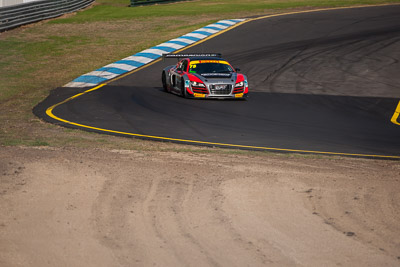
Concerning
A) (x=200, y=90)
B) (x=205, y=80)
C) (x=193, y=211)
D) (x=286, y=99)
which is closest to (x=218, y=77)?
(x=205, y=80)

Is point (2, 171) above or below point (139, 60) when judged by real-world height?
above

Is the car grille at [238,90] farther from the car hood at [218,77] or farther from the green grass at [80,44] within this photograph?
the green grass at [80,44]

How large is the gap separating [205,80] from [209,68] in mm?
1117

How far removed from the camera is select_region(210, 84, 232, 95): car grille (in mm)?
19922

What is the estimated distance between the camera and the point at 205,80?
20094 mm

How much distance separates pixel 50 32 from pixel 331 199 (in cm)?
2841

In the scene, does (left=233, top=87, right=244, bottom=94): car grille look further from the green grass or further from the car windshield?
the green grass

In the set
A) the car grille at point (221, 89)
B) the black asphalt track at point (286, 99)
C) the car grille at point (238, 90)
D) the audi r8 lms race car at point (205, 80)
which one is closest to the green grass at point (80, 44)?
the black asphalt track at point (286, 99)

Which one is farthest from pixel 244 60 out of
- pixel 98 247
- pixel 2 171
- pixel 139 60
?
pixel 98 247

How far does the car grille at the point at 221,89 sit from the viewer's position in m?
19.9

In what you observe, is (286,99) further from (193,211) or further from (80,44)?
(80,44)

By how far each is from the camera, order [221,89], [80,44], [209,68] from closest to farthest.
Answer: [221,89] → [209,68] → [80,44]

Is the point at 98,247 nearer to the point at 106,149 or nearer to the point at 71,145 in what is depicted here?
the point at 106,149

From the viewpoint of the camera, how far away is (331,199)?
8.78m
